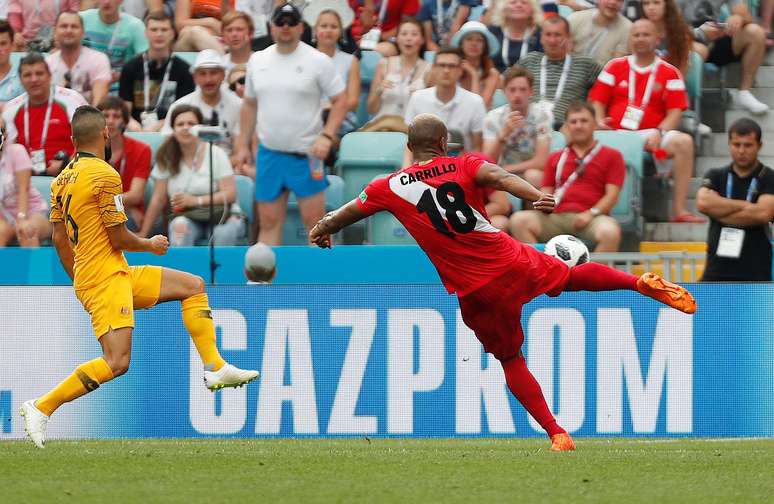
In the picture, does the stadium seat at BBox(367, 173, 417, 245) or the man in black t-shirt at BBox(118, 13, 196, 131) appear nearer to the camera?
the stadium seat at BBox(367, 173, 417, 245)

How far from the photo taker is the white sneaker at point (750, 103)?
14.9 metres

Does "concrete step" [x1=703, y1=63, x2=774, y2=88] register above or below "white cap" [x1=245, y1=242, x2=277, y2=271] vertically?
above

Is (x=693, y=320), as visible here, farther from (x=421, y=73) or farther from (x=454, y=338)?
(x=421, y=73)

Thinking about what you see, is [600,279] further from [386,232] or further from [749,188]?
[386,232]

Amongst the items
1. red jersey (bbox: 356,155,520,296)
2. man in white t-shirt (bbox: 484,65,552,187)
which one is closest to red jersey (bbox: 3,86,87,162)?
man in white t-shirt (bbox: 484,65,552,187)

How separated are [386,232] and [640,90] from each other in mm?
2639

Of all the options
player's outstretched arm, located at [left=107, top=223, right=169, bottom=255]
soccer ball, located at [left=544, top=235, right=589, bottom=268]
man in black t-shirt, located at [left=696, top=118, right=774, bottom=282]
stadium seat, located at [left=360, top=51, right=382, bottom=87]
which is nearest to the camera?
player's outstretched arm, located at [left=107, top=223, right=169, bottom=255]

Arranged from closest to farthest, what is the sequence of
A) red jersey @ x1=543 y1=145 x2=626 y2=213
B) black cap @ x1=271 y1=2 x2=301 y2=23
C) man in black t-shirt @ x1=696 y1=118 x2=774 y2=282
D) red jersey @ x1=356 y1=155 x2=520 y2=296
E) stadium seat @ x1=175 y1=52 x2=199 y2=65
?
1. red jersey @ x1=356 y1=155 x2=520 y2=296
2. man in black t-shirt @ x1=696 y1=118 x2=774 y2=282
3. red jersey @ x1=543 y1=145 x2=626 y2=213
4. black cap @ x1=271 y1=2 x2=301 y2=23
5. stadium seat @ x1=175 y1=52 x2=199 y2=65

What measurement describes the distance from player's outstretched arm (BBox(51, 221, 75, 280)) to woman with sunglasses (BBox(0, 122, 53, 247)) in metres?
4.01

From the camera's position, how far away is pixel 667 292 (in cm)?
880

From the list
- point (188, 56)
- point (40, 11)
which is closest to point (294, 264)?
point (188, 56)

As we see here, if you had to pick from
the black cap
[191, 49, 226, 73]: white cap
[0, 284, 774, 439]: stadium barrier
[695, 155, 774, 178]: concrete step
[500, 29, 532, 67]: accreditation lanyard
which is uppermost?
the black cap

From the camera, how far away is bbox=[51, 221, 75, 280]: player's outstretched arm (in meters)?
8.96

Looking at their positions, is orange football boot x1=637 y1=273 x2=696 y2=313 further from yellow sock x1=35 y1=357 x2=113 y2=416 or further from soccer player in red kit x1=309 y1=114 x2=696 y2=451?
yellow sock x1=35 y1=357 x2=113 y2=416
